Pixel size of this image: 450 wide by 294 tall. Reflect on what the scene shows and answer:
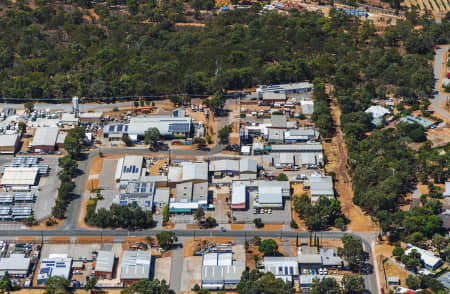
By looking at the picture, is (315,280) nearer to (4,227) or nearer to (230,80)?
(4,227)

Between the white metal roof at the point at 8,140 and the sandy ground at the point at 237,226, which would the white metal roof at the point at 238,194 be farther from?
the white metal roof at the point at 8,140

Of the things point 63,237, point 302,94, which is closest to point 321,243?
point 63,237

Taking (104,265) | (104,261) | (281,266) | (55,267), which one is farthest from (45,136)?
(281,266)

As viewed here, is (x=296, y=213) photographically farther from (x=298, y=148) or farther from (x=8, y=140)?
(x=8, y=140)

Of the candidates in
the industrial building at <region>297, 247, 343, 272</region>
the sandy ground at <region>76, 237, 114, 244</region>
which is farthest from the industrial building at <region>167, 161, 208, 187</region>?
the industrial building at <region>297, 247, 343, 272</region>

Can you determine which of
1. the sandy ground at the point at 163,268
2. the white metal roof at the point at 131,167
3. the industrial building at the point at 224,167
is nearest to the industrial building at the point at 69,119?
the white metal roof at the point at 131,167
